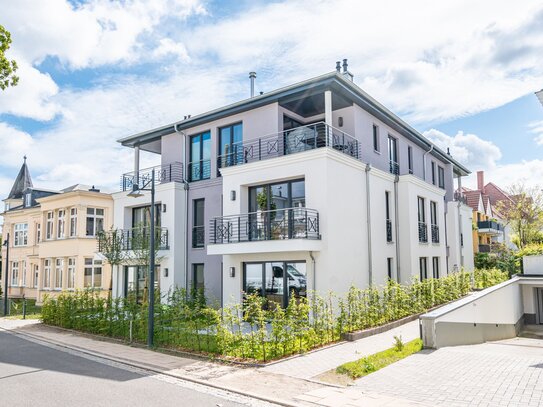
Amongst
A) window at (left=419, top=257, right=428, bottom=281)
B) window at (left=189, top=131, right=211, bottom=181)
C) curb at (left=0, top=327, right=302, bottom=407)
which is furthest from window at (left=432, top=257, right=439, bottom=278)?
curb at (left=0, top=327, right=302, bottom=407)

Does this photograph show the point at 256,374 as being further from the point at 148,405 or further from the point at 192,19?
the point at 192,19

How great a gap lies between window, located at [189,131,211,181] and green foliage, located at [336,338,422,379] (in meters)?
11.6

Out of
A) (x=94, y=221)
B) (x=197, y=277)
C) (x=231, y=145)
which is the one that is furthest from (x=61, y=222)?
(x=231, y=145)

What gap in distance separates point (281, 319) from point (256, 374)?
172cm

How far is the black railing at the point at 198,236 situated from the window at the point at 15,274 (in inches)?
962

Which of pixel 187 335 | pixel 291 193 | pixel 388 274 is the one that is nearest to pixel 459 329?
pixel 388 274

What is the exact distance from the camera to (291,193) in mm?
15820

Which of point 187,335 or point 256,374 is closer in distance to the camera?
point 256,374

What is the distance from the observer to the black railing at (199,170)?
1970cm

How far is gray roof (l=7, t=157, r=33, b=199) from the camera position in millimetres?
41125

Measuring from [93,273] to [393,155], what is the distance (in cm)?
A: 1896

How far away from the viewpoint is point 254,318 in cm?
1160

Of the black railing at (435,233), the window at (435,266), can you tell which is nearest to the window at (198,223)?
the black railing at (435,233)

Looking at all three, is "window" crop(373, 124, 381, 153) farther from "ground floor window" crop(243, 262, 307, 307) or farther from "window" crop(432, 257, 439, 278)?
"ground floor window" crop(243, 262, 307, 307)
